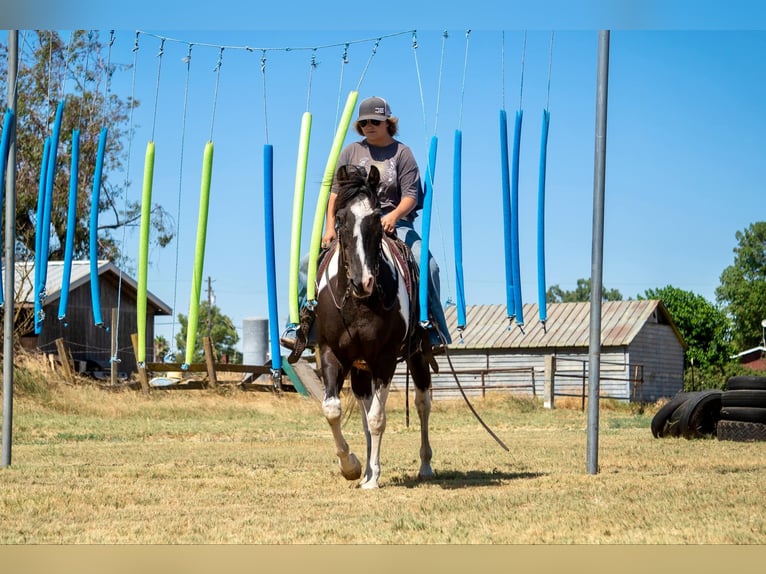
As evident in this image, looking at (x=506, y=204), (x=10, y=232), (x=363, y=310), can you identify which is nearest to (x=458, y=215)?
(x=506, y=204)

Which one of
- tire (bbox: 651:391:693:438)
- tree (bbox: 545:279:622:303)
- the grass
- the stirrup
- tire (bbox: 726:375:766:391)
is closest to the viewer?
the grass

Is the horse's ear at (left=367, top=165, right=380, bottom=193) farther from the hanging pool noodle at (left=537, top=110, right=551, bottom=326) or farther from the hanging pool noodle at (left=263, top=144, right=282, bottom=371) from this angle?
the hanging pool noodle at (left=537, top=110, right=551, bottom=326)

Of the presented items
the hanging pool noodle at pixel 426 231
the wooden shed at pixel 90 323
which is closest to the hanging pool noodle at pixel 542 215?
the hanging pool noodle at pixel 426 231

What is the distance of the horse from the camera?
677cm

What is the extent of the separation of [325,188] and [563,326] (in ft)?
93.6

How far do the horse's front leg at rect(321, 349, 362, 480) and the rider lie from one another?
57cm

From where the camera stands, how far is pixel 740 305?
39750mm

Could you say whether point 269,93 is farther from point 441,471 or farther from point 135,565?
point 135,565

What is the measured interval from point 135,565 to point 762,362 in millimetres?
41869

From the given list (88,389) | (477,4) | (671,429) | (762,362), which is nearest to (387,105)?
(477,4)

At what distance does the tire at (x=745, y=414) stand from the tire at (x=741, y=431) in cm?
6

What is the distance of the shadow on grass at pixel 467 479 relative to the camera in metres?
7.58

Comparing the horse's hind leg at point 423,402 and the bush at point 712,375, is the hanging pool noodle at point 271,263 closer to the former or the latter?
the horse's hind leg at point 423,402

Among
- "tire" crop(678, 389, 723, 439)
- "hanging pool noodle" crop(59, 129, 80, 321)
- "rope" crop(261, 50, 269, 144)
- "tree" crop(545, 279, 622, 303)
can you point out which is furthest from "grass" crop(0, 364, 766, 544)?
"tree" crop(545, 279, 622, 303)
